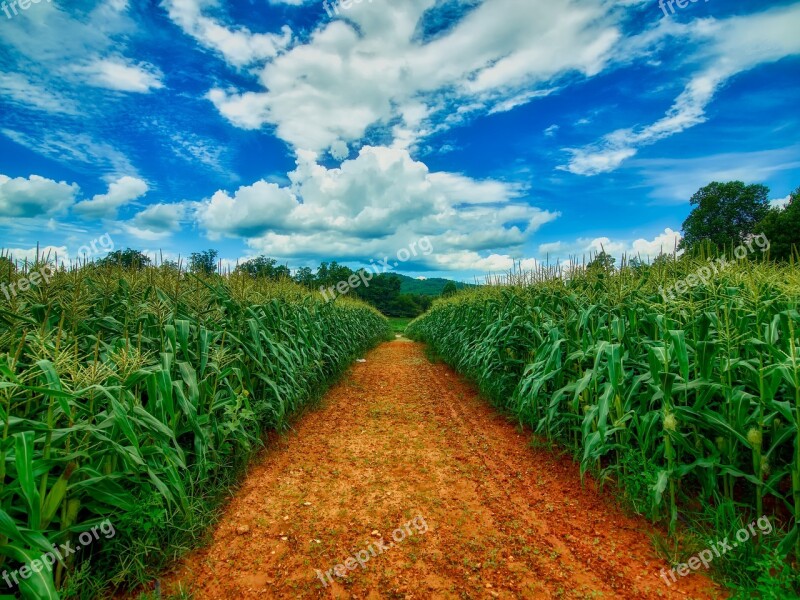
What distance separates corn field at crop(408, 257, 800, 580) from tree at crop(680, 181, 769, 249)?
1314 inches

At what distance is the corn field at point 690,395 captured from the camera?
9.00 ft

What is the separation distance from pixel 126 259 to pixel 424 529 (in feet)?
26.3

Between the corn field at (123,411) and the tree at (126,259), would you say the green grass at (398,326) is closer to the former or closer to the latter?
the tree at (126,259)

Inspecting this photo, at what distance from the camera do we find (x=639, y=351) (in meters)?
3.96

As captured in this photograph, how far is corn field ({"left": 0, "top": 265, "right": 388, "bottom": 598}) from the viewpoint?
6.89 feet

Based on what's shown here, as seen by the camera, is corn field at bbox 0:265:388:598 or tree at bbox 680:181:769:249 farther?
tree at bbox 680:181:769:249

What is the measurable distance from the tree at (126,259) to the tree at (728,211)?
36.4 meters

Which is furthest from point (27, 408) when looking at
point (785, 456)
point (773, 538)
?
point (785, 456)

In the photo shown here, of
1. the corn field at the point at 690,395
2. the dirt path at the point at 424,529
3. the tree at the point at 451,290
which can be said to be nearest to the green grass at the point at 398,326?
the tree at the point at 451,290

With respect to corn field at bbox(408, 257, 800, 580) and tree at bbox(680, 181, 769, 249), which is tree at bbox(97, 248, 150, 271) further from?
tree at bbox(680, 181, 769, 249)

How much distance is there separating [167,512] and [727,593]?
3.90 metres

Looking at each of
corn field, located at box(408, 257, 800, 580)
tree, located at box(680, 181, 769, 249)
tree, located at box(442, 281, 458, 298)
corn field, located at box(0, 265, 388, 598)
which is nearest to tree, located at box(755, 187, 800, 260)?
tree, located at box(680, 181, 769, 249)

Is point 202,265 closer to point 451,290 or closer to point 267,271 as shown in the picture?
point 267,271

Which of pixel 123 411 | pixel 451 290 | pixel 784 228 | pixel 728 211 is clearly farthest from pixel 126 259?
pixel 728 211
